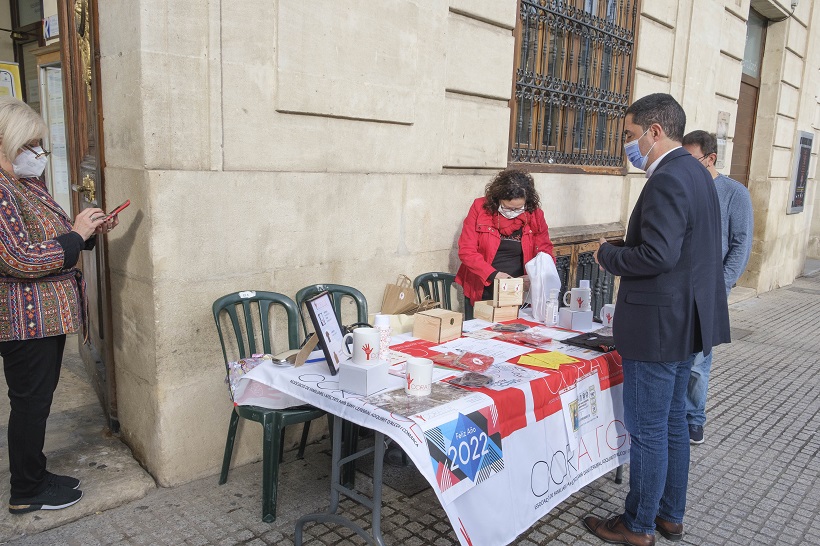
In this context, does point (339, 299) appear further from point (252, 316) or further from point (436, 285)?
point (436, 285)

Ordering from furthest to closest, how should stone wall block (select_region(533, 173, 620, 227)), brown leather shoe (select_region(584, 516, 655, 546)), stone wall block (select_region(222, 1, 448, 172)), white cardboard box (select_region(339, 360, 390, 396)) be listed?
1. stone wall block (select_region(533, 173, 620, 227))
2. stone wall block (select_region(222, 1, 448, 172))
3. brown leather shoe (select_region(584, 516, 655, 546))
4. white cardboard box (select_region(339, 360, 390, 396))

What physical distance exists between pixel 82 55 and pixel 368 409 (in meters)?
2.83

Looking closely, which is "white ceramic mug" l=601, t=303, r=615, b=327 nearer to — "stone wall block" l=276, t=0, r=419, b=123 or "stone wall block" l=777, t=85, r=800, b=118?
"stone wall block" l=276, t=0, r=419, b=123

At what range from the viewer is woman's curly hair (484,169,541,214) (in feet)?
14.4

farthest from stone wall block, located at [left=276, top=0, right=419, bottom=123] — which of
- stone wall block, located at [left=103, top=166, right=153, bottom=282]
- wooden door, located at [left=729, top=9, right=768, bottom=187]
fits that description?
wooden door, located at [left=729, top=9, right=768, bottom=187]

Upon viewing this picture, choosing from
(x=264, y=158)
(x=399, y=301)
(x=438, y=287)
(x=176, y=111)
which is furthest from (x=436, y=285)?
(x=176, y=111)

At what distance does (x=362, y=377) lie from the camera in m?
2.54

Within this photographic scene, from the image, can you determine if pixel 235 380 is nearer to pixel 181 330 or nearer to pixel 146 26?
pixel 181 330

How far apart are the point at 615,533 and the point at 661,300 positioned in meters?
1.17

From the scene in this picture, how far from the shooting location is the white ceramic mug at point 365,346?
255 centimetres

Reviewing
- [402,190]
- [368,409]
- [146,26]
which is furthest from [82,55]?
[368,409]

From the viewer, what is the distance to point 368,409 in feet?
7.90

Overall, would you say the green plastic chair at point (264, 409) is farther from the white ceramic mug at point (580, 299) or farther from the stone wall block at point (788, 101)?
the stone wall block at point (788, 101)

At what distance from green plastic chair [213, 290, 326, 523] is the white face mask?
1.06 meters
